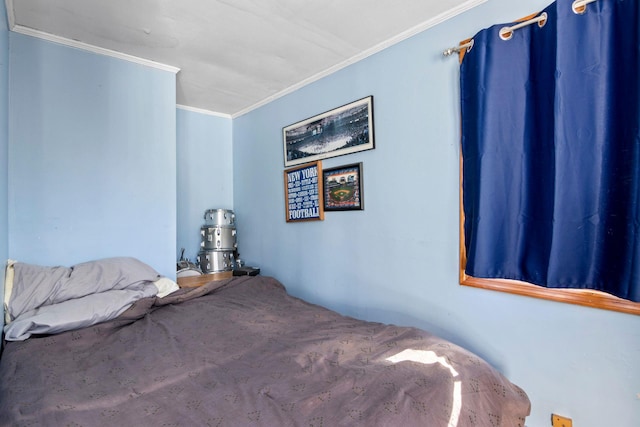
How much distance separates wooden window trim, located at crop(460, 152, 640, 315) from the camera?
4.25 ft

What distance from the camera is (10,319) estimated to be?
64.6 inches

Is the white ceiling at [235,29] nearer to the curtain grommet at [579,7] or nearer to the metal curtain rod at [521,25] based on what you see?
the metal curtain rod at [521,25]

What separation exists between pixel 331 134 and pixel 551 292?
1746 millimetres

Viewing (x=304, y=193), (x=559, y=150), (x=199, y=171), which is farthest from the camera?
(x=199, y=171)

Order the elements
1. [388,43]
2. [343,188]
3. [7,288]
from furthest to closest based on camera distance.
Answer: [343,188] → [388,43] → [7,288]

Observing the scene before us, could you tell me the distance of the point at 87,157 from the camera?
2.20m

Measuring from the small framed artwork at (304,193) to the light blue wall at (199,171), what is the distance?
1036mm

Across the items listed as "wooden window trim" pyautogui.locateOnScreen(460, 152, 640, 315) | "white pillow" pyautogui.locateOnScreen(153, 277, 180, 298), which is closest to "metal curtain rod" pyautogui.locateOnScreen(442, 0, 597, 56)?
"wooden window trim" pyautogui.locateOnScreen(460, 152, 640, 315)

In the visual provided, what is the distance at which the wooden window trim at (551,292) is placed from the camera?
1296mm

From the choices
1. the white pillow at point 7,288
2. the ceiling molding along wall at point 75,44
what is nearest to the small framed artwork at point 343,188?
the ceiling molding along wall at point 75,44

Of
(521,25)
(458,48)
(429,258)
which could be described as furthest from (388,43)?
(429,258)

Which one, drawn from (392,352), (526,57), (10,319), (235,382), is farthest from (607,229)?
(10,319)

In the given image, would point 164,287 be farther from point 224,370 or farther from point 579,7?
point 579,7

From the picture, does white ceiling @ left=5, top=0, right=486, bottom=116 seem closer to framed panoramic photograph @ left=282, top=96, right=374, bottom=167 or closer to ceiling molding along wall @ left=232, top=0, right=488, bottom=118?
ceiling molding along wall @ left=232, top=0, right=488, bottom=118
